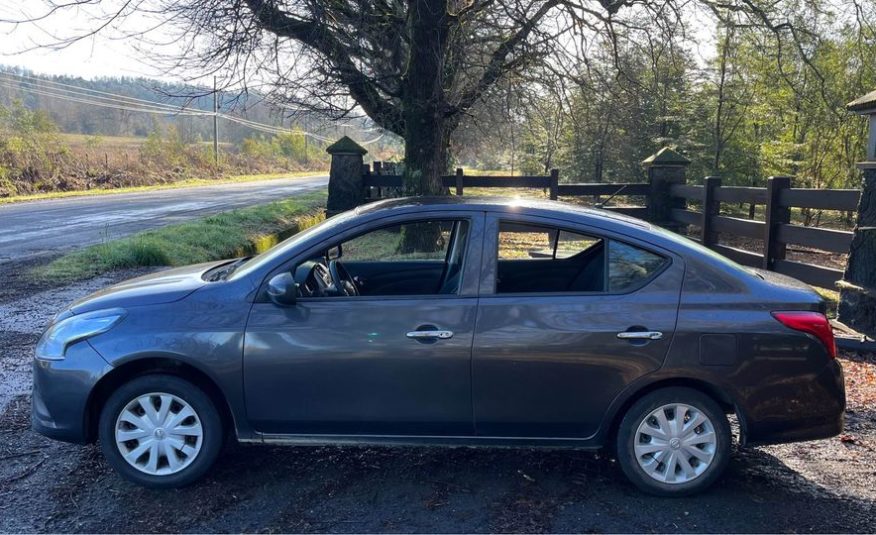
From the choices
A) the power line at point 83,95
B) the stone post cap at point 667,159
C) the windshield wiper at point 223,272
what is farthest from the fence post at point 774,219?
the power line at point 83,95

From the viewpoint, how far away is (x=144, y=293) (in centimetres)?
391

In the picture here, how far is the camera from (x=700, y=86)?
2198cm

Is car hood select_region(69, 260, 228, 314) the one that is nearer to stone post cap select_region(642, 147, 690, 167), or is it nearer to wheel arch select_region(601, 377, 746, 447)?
wheel arch select_region(601, 377, 746, 447)

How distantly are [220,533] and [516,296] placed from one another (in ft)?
6.47

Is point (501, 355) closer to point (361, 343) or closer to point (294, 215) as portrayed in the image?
point (361, 343)

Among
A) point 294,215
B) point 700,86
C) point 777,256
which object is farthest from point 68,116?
point 777,256

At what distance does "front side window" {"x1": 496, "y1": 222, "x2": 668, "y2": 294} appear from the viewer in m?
3.83

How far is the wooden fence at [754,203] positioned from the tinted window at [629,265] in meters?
1.81

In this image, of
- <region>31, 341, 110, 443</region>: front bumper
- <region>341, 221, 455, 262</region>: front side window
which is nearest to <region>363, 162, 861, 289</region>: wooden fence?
<region>341, 221, 455, 262</region>: front side window

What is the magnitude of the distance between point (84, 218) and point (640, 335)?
2041 centimetres

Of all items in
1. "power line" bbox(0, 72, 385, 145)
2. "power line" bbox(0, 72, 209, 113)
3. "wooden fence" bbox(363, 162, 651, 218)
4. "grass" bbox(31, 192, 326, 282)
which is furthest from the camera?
"power line" bbox(0, 72, 385, 145)

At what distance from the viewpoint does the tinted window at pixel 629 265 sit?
3805mm

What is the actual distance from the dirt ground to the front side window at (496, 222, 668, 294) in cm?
113

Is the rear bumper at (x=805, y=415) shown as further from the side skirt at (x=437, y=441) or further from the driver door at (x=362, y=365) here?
the driver door at (x=362, y=365)
